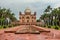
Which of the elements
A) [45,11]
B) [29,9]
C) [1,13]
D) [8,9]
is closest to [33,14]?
[29,9]

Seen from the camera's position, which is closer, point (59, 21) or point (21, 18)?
point (59, 21)

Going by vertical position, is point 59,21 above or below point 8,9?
below

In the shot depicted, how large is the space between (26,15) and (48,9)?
13829mm

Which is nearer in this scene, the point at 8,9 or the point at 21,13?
the point at 8,9

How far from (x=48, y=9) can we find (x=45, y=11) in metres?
1.93

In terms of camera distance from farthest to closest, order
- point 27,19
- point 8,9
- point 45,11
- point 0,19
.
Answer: point 27,19, point 45,11, point 8,9, point 0,19

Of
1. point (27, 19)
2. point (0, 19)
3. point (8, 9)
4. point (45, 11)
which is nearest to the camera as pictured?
point (0, 19)

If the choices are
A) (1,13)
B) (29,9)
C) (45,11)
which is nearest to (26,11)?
(29,9)

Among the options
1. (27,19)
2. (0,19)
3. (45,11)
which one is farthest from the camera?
(27,19)

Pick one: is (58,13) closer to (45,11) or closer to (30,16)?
(45,11)

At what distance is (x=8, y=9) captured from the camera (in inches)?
2286

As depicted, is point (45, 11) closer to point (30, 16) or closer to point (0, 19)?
point (30, 16)

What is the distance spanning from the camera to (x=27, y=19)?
236 feet

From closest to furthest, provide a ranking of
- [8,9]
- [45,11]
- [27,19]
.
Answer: [8,9], [45,11], [27,19]
